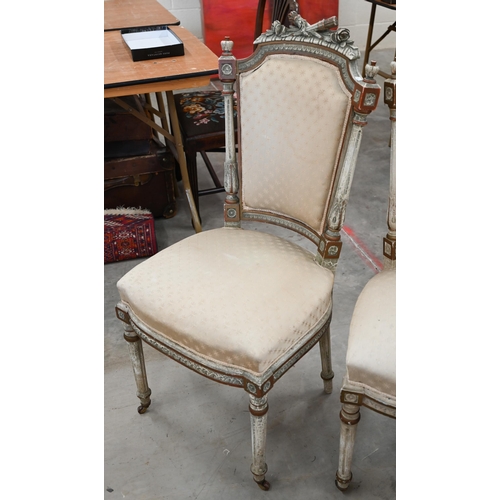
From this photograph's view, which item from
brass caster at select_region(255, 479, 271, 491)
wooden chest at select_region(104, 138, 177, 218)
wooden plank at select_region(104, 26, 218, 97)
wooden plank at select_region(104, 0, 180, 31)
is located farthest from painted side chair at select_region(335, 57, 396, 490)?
wooden plank at select_region(104, 0, 180, 31)

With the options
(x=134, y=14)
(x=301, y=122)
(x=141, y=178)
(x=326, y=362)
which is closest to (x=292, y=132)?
(x=301, y=122)

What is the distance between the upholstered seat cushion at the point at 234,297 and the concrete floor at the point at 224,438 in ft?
1.33

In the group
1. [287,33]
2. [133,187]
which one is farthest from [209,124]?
[287,33]

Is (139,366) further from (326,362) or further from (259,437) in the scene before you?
(326,362)

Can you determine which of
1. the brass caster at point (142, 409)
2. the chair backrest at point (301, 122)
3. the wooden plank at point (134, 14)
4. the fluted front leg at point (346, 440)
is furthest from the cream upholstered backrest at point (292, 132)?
the wooden plank at point (134, 14)

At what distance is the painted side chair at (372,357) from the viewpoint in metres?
1.13

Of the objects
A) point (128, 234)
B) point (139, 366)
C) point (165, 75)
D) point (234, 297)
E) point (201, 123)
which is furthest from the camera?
point (201, 123)

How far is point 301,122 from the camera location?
1340 mm

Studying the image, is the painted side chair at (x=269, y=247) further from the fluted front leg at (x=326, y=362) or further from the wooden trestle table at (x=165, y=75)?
the wooden trestle table at (x=165, y=75)

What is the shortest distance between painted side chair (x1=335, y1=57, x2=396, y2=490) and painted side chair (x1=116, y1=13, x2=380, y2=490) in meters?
0.11

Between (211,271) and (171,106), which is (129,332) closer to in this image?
(211,271)

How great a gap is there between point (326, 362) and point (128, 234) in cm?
106

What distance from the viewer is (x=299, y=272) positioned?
4.41 ft

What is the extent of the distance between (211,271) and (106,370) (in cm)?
70
